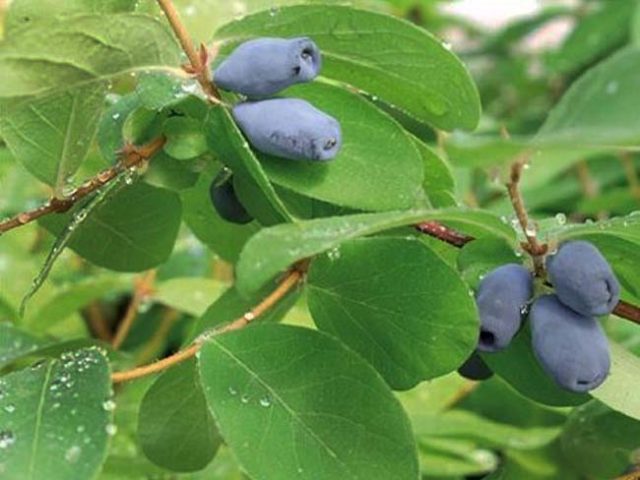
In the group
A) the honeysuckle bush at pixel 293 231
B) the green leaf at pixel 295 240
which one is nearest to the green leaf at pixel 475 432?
the honeysuckle bush at pixel 293 231

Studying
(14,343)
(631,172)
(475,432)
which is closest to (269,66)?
(14,343)

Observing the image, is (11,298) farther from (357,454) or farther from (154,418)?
(357,454)

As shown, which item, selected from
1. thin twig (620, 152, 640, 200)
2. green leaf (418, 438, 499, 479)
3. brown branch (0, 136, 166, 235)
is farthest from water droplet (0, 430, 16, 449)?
thin twig (620, 152, 640, 200)

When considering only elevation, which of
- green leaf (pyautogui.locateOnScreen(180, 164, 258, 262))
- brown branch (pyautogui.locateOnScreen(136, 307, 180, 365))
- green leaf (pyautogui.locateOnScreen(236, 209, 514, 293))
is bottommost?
brown branch (pyautogui.locateOnScreen(136, 307, 180, 365))

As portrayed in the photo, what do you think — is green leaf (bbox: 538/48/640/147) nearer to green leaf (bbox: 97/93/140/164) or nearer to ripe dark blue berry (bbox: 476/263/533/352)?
ripe dark blue berry (bbox: 476/263/533/352)

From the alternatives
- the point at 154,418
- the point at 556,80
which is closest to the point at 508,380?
the point at 154,418

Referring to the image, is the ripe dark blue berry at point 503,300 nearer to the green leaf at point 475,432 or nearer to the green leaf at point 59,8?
the green leaf at point 59,8
